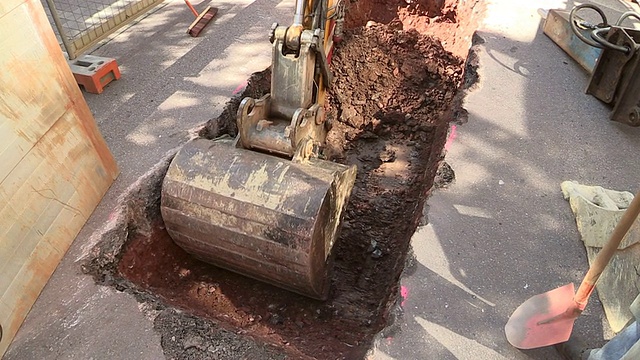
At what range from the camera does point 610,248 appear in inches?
73.5

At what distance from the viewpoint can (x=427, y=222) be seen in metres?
2.94

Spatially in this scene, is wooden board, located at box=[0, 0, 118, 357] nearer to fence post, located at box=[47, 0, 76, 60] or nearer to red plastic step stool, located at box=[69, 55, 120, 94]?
red plastic step stool, located at box=[69, 55, 120, 94]

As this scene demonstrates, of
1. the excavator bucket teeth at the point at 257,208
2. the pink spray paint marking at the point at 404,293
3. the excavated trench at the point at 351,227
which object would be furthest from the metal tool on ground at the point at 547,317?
the excavator bucket teeth at the point at 257,208

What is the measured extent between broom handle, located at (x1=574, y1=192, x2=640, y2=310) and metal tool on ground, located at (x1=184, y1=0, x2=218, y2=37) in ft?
14.1

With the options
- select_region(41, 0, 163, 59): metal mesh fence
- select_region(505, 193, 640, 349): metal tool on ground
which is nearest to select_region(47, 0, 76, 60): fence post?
select_region(41, 0, 163, 59): metal mesh fence

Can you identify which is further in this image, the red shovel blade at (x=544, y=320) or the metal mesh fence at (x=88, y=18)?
the metal mesh fence at (x=88, y=18)

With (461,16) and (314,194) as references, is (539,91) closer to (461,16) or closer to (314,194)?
(461,16)

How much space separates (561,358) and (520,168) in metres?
1.46

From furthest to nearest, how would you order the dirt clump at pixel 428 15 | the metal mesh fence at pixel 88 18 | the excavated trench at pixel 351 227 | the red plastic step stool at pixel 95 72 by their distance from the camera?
1. the dirt clump at pixel 428 15
2. the metal mesh fence at pixel 88 18
3. the red plastic step stool at pixel 95 72
4. the excavated trench at pixel 351 227

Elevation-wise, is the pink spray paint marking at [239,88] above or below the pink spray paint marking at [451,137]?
above

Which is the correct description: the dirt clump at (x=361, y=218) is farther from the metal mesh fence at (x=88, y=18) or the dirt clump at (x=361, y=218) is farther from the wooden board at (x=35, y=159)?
the metal mesh fence at (x=88, y=18)

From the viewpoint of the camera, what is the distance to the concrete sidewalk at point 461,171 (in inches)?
95.2

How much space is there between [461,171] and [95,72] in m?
3.21

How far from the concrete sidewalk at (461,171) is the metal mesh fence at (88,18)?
0.54ft
